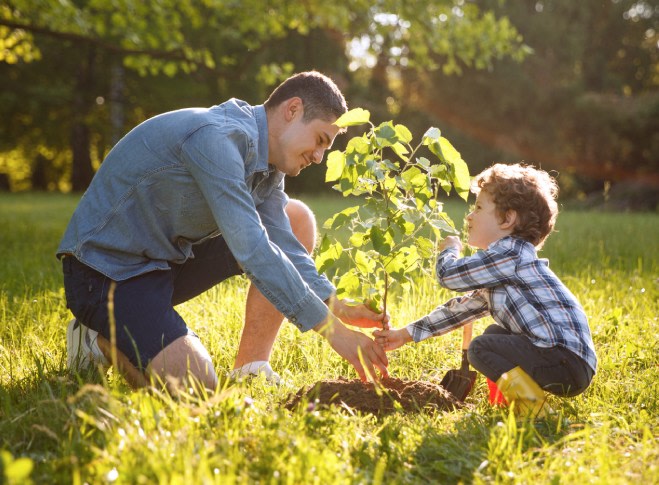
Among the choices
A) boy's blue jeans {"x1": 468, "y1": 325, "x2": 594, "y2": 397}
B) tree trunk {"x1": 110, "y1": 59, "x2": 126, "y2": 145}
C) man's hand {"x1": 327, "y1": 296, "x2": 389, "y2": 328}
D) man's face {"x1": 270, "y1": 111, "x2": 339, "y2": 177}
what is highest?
tree trunk {"x1": 110, "y1": 59, "x2": 126, "y2": 145}

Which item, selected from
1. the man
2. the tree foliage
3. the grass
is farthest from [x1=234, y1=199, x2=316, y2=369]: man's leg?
the tree foliage

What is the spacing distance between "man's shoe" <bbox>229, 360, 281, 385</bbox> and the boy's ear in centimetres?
121

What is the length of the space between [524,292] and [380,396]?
2.50 ft

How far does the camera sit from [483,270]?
8.80ft

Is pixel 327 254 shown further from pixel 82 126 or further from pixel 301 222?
pixel 82 126

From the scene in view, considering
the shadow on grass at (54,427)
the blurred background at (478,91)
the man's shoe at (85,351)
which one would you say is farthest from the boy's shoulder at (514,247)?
the blurred background at (478,91)

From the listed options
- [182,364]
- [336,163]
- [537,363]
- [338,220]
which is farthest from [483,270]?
[182,364]

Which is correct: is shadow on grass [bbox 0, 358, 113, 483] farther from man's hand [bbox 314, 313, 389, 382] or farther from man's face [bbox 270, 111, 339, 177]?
man's face [bbox 270, 111, 339, 177]

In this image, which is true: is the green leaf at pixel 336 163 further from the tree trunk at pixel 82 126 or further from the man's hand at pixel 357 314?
the tree trunk at pixel 82 126

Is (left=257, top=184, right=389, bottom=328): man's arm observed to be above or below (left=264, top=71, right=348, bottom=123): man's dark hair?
below

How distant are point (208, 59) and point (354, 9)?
2.01m

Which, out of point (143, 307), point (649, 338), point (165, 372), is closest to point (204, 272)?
point (143, 307)

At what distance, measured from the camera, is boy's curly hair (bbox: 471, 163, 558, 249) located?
9.13 feet

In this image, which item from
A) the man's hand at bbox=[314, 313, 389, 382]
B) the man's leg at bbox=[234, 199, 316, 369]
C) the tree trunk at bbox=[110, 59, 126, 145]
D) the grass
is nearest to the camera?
the grass
